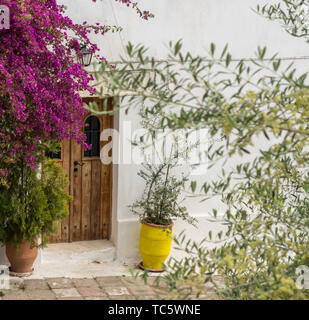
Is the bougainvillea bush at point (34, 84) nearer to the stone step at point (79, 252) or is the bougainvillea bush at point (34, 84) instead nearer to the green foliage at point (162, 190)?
the green foliage at point (162, 190)

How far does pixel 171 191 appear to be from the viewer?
9.06 metres

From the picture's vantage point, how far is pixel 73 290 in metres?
8.07

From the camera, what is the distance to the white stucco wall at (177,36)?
8.92m

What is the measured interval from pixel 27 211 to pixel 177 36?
11.9ft

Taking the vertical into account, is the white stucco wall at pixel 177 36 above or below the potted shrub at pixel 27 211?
above

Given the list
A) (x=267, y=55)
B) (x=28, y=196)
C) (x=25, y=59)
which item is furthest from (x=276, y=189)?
(x=267, y=55)

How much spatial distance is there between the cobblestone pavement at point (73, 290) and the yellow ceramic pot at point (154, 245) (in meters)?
0.63

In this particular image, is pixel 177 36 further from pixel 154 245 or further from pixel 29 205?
pixel 29 205

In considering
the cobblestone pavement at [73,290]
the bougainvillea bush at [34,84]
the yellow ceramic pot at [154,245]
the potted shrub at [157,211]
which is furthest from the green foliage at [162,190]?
the bougainvillea bush at [34,84]

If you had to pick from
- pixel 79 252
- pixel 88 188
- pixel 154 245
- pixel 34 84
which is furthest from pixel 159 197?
pixel 34 84
